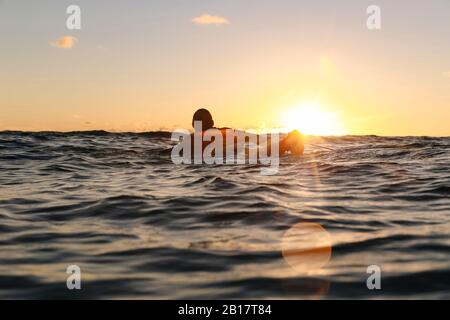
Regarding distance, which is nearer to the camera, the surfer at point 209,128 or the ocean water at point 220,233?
the ocean water at point 220,233

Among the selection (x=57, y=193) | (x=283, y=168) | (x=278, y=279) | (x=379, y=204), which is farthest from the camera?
(x=283, y=168)

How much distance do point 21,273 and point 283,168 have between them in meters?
9.79

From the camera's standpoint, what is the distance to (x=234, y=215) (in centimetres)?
743

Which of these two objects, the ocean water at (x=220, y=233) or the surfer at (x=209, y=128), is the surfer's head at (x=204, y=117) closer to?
the surfer at (x=209, y=128)

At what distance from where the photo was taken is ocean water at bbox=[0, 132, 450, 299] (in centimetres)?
448

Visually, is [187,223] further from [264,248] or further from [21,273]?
[21,273]

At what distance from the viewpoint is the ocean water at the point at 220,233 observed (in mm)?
4480

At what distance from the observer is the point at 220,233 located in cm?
638

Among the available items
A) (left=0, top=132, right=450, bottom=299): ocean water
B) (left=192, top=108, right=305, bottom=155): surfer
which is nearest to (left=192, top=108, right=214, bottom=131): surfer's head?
(left=192, top=108, right=305, bottom=155): surfer

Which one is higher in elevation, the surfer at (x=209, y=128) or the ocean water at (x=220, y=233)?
the surfer at (x=209, y=128)

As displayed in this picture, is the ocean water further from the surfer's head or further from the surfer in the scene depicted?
the surfer's head

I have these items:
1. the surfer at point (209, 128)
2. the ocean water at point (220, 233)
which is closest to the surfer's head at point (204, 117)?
the surfer at point (209, 128)

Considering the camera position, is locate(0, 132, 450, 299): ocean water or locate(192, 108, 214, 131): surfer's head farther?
locate(192, 108, 214, 131): surfer's head
